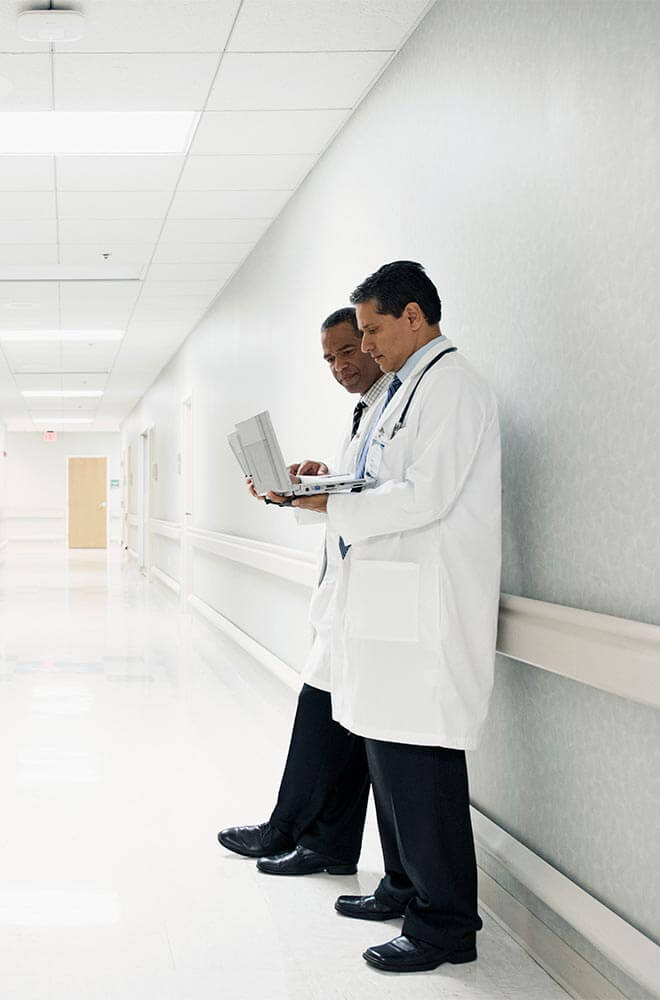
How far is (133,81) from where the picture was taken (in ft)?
15.1

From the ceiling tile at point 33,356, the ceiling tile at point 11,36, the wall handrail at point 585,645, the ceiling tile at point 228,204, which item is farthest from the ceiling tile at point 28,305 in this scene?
the wall handrail at point 585,645

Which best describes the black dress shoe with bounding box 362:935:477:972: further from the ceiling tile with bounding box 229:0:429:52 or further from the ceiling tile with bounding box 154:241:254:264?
the ceiling tile with bounding box 154:241:254:264

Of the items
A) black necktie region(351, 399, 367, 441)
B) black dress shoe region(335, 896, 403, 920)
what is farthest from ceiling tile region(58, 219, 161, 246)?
black dress shoe region(335, 896, 403, 920)

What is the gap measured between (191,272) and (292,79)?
4.32 m

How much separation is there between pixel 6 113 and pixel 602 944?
14.0 ft

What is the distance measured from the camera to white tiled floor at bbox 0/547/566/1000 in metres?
2.67

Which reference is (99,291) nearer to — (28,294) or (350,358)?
(28,294)

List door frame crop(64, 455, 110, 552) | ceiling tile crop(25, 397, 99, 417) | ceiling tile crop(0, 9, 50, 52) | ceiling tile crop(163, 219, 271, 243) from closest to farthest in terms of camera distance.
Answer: ceiling tile crop(0, 9, 50, 52)
ceiling tile crop(163, 219, 271, 243)
ceiling tile crop(25, 397, 99, 417)
door frame crop(64, 455, 110, 552)

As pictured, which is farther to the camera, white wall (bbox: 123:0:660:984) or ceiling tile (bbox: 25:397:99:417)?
ceiling tile (bbox: 25:397:99:417)

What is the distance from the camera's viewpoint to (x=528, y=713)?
9.78ft

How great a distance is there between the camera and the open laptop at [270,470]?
2.91 metres

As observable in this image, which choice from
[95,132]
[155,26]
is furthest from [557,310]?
[95,132]

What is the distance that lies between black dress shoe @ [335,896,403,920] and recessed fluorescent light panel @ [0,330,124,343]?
377 inches

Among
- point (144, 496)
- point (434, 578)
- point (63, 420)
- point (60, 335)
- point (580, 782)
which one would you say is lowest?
point (580, 782)
